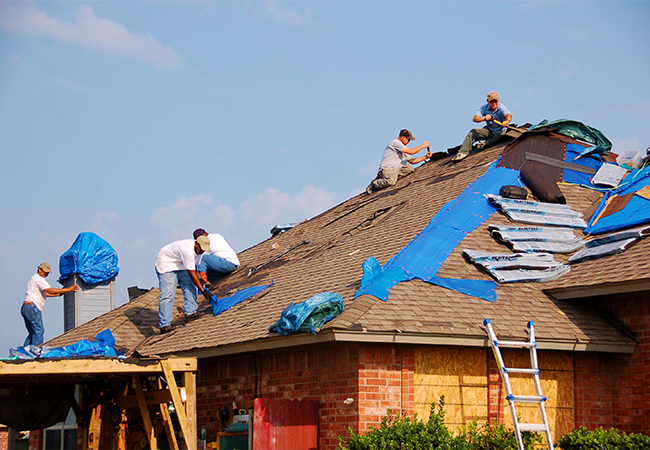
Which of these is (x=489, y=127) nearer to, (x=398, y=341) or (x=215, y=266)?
(x=215, y=266)

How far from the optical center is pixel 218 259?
637 inches

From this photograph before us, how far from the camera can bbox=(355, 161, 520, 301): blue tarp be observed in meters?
10.5

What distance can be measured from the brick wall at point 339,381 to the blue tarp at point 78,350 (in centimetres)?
284

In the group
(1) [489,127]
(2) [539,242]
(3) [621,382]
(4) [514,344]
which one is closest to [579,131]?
(1) [489,127]

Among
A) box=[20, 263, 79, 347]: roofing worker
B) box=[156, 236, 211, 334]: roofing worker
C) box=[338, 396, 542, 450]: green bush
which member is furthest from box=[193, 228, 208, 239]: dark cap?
box=[338, 396, 542, 450]: green bush

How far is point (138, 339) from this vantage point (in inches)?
575

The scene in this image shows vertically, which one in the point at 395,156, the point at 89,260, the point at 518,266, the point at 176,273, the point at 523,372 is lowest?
the point at 523,372

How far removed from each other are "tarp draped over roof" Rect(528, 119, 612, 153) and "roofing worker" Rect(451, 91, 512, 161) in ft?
3.70

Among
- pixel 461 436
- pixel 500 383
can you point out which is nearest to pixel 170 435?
pixel 461 436

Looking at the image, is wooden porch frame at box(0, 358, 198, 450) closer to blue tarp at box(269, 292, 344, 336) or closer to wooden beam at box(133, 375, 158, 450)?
wooden beam at box(133, 375, 158, 450)

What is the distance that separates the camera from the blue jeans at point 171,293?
45.6ft

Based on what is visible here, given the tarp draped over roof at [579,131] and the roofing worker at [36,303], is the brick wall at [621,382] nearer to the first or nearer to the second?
the tarp draped over roof at [579,131]

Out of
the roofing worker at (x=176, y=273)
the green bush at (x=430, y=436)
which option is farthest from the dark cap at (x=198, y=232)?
the green bush at (x=430, y=436)

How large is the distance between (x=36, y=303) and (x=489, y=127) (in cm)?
1036
